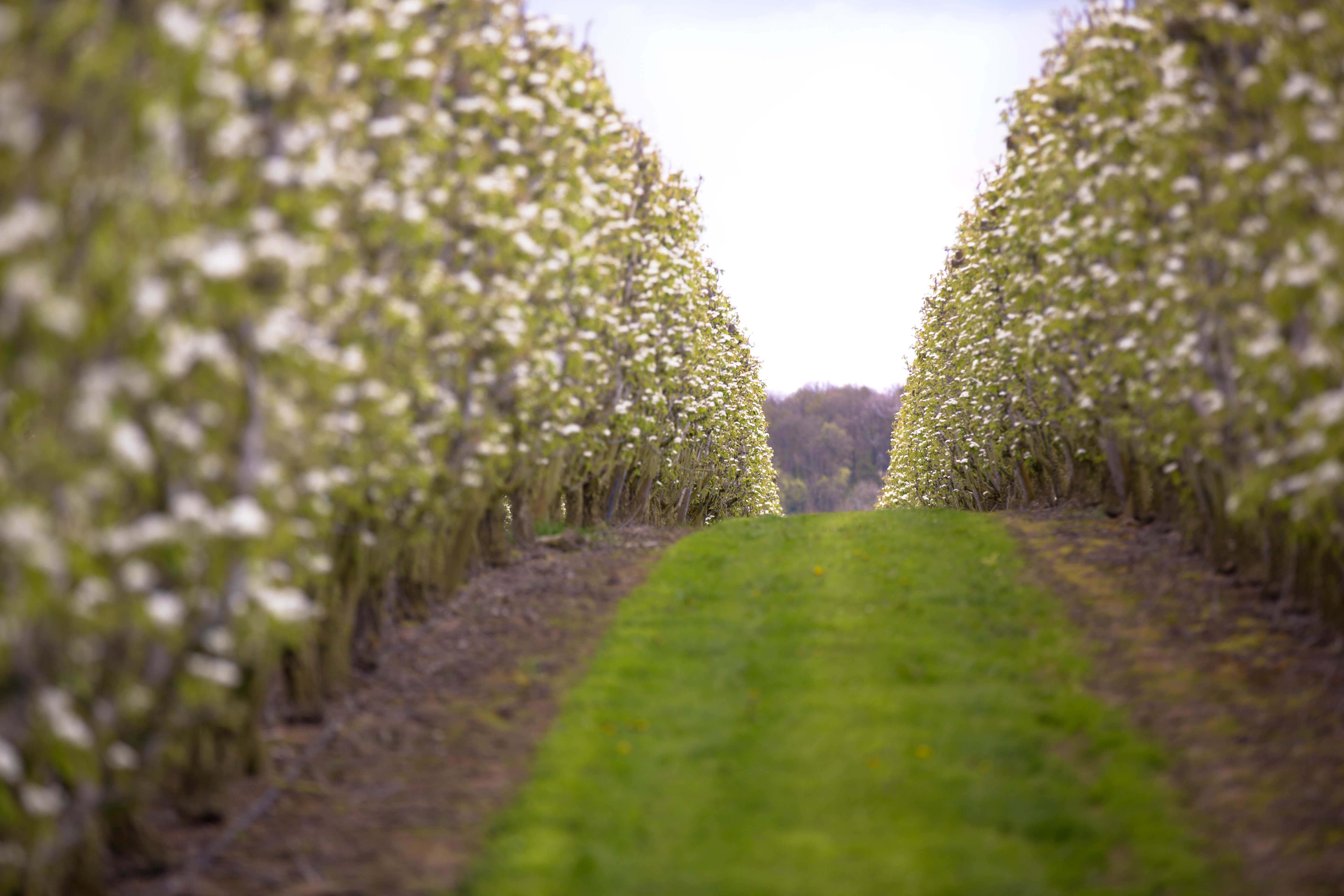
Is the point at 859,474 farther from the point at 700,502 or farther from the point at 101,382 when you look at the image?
Result: the point at 101,382

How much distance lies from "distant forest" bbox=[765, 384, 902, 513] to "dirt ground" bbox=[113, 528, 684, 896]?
93.1m

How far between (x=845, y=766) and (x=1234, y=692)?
3945mm

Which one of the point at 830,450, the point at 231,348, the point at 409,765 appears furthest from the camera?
the point at 830,450

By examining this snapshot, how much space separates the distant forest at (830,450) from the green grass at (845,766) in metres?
92.6

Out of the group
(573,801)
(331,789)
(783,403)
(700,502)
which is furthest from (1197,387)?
(783,403)

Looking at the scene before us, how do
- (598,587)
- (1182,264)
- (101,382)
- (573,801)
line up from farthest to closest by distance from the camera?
(598,587) → (1182,264) → (573,801) → (101,382)

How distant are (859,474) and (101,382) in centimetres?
11387

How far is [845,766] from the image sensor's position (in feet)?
28.5

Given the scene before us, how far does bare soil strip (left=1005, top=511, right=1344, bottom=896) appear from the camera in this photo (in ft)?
23.6

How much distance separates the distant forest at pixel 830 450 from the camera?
11050cm

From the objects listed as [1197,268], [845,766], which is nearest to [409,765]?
[845,766]

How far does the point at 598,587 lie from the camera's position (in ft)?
49.2

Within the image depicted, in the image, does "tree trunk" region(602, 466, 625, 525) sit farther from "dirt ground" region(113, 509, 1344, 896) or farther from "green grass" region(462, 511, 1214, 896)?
"green grass" region(462, 511, 1214, 896)

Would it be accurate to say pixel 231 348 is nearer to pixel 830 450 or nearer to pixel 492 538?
pixel 492 538
